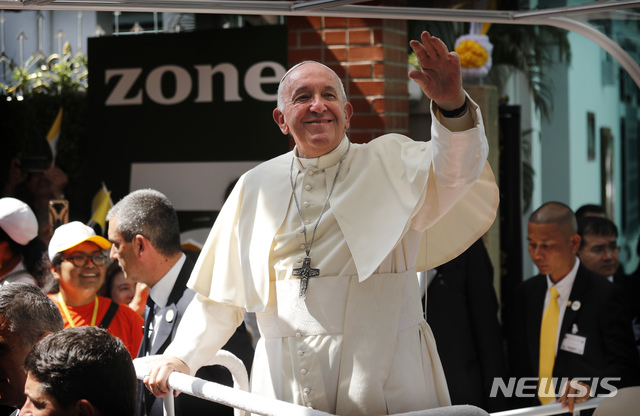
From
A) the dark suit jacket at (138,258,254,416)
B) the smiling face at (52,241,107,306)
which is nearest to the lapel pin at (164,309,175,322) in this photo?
the dark suit jacket at (138,258,254,416)

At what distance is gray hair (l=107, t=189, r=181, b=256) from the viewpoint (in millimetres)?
3934

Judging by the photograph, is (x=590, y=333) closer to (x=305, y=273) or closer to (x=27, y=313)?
(x=305, y=273)

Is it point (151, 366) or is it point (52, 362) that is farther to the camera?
point (151, 366)

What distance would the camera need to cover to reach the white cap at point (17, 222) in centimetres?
505

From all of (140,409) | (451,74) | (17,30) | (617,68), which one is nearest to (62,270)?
(140,409)

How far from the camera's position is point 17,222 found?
199 inches

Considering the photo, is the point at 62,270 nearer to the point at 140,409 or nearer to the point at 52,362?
the point at 140,409

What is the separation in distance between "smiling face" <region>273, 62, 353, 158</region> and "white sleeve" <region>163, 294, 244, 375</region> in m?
0.60

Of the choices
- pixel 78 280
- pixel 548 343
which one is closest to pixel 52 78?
pixel 78 280

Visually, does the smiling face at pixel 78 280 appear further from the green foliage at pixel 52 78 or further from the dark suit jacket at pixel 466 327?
the green foliage at pixel 52 78

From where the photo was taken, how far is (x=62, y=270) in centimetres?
441

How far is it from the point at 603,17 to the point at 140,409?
2.54 m

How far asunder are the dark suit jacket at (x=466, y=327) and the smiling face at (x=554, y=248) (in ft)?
1.20

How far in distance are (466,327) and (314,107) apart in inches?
85.4
